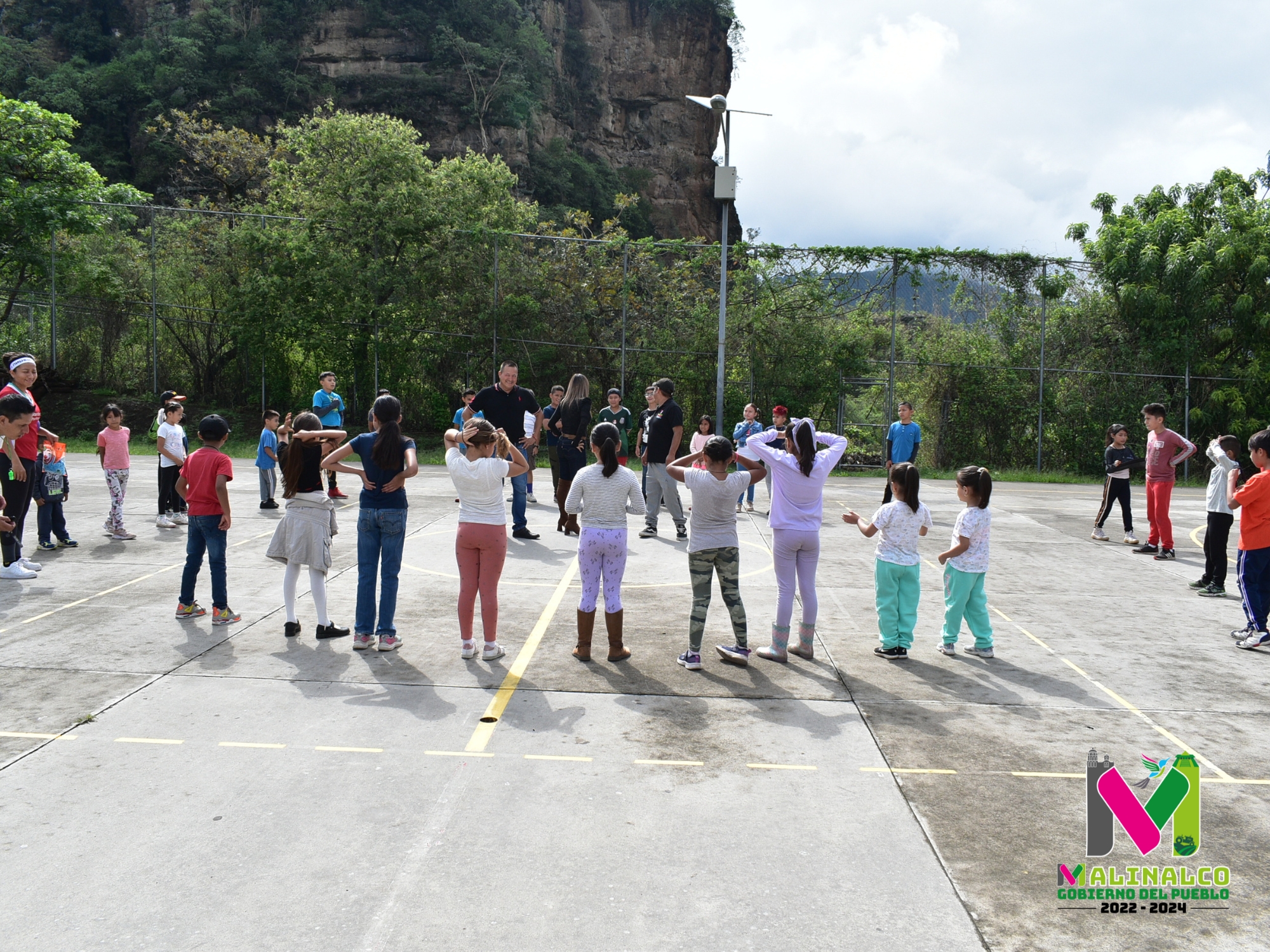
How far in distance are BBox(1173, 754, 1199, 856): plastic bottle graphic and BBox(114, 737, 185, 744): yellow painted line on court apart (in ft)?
16.1

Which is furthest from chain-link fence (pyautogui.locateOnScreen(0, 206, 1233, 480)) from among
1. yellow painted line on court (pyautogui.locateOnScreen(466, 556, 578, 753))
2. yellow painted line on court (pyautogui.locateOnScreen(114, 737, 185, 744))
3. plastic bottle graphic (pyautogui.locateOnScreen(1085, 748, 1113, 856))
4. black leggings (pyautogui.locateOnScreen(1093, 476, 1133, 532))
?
plastic bottle graphic (pyautogui.locateOnScreen(1085, 748, 1113, 856))

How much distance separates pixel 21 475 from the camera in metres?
8.30

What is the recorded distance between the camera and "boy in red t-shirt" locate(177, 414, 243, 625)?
721 cm

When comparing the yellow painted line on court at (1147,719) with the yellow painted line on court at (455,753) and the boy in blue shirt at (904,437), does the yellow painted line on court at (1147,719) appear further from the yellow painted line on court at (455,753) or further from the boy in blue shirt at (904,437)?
the boy in blue shirt at (904,437)

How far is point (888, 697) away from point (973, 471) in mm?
1980

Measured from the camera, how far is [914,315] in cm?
2462

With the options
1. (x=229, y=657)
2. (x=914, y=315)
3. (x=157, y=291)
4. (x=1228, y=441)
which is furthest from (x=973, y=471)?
(x=157, y=291)

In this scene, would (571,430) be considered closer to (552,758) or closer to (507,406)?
(507,406)

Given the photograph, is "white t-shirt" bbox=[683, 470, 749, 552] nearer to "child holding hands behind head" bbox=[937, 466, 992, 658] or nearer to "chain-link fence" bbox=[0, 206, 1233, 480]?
"child holding hands behind head" bbox=[937, 466, 992, 658]

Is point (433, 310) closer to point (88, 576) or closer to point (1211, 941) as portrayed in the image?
point (88, 576)

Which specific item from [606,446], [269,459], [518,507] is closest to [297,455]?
[606,446]

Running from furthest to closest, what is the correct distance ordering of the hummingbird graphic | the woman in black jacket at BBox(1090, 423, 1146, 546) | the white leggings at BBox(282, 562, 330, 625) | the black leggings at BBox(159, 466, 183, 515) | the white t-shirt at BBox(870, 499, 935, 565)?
the woman in black jacket at BBox(1090, 423, 1146, 546) → the black leggings at BBox(159, 466, 183, 515) → the white leggings at BBox(282, 562, 330, 625) → the white t-shirt at BBox(870, 499, 935, 565) → the hummingbird graphic

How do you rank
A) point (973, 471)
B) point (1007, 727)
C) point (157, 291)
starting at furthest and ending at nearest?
point (157, 291), point (973, 471), point (1007, 727)

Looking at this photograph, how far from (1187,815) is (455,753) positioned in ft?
11.7
